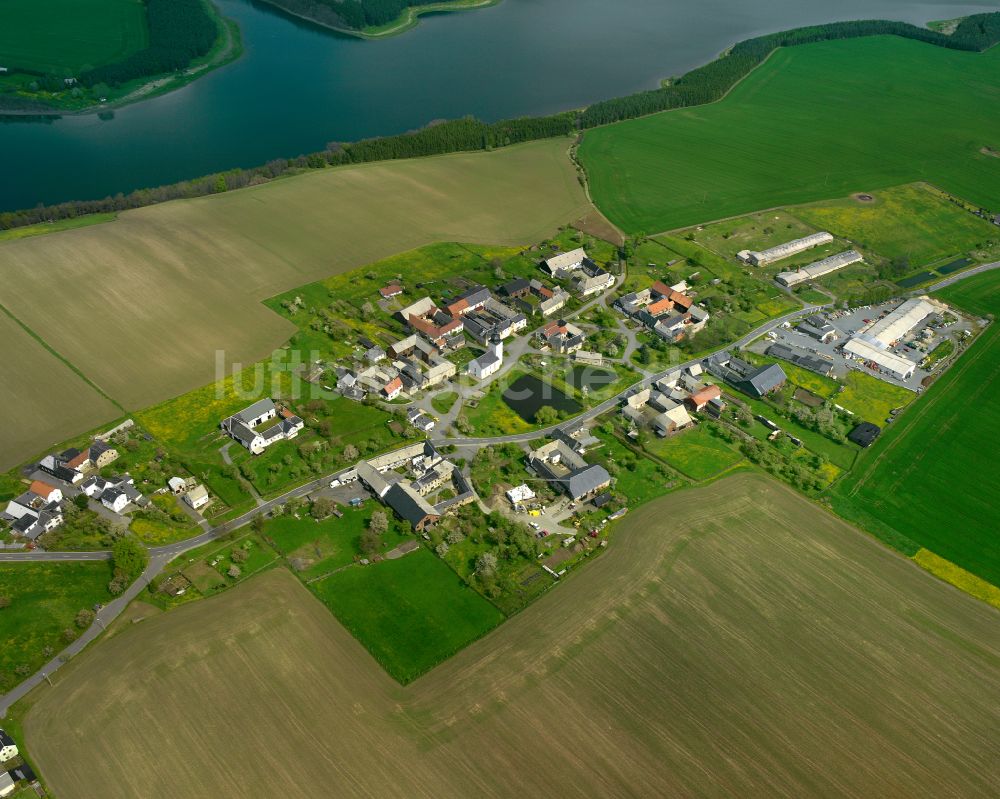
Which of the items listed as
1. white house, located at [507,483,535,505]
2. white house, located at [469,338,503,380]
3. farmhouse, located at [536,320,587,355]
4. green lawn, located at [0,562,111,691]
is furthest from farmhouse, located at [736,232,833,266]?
green lawn, located at [0,562,111,691]

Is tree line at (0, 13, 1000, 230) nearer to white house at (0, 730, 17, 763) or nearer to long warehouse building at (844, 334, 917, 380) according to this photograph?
long warehouse building at (844, 334, 917, 380)

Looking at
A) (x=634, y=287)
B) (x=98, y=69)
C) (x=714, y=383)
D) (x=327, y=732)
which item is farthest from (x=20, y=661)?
(x=98, y=69)

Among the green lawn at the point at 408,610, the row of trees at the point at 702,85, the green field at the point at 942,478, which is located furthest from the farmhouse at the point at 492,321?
the row of trees at the point at 702,85

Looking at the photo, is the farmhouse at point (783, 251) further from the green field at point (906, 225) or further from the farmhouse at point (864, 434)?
the farmhouse at point (864, 434)

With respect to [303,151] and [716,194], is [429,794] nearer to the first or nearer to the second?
[716,194]

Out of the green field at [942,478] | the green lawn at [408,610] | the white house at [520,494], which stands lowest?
the green lawn at [408,610]

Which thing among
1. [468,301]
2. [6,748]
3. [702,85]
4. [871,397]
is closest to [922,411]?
[871,397]
